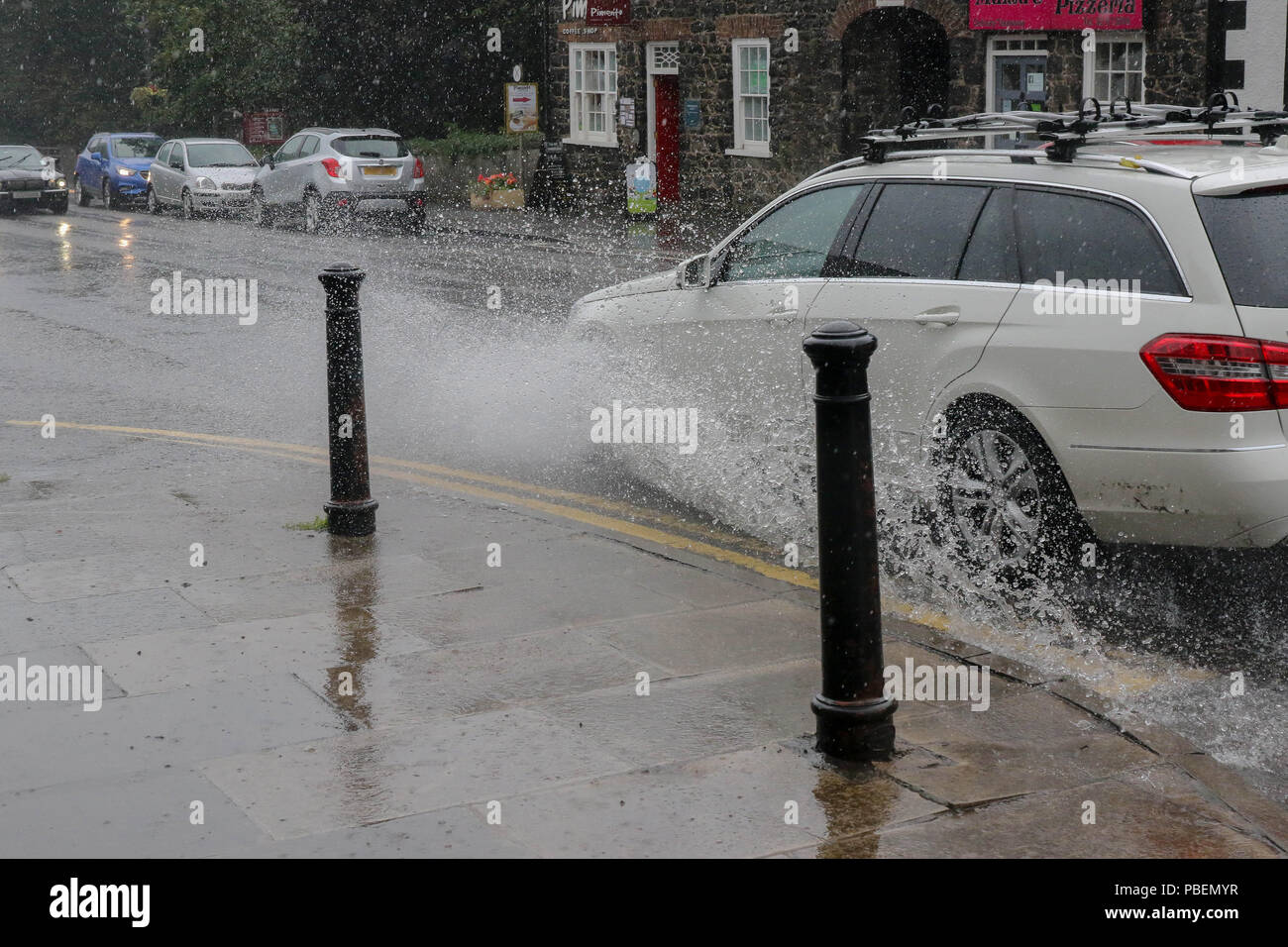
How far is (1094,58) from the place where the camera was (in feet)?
72.8

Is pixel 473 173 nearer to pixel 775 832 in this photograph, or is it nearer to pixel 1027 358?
pixel 1027 358

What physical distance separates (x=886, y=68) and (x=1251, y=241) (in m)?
→ 21.0

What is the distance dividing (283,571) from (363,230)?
70.2 feet

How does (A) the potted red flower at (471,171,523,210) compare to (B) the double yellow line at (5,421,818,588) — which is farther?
(A) the potted red flower at (471,171,523,210)

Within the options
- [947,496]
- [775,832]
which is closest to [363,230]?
[947,496]

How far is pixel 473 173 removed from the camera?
3412 centimetres

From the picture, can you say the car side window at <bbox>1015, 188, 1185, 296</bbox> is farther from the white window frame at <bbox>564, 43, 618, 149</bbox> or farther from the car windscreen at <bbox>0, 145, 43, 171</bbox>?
the car windscreen at <bbox>0, 145, 43, 171</bbox>

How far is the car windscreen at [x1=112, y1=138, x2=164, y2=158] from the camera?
36.8 meters

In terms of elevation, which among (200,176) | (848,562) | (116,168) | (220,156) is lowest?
(848,562)

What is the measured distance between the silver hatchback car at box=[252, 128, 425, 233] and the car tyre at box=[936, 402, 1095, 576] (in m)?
22.2

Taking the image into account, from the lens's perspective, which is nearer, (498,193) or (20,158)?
(498,193)

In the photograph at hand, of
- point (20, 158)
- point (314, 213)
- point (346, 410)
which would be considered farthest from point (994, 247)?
point (20, 158)

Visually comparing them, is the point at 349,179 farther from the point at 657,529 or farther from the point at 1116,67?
the point at 657,529

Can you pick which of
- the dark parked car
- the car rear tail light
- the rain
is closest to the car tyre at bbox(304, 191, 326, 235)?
the dark parked car
